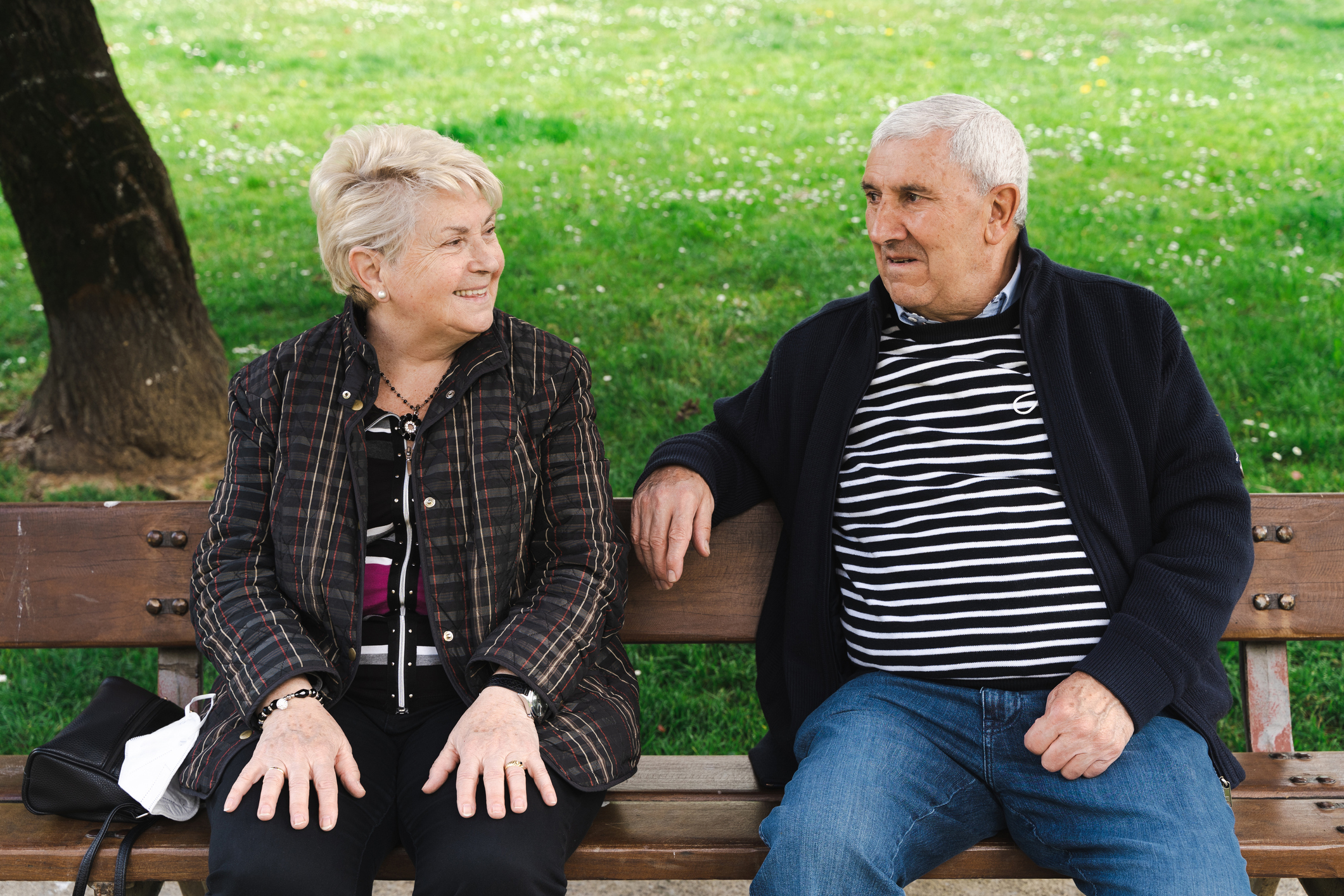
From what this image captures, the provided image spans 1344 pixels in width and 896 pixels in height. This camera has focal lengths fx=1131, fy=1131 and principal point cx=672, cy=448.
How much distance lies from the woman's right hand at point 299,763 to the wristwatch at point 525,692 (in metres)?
0.29

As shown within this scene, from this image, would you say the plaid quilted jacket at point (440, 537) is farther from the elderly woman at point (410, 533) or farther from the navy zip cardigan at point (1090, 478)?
the navy zip cardigan at point (1090, 478)

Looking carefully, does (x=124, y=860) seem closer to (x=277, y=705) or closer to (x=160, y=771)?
(x=160, y=771)

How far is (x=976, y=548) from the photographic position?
2.24m

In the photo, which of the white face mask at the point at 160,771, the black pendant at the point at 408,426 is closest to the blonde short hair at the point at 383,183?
the black pendant at the point at 408,426

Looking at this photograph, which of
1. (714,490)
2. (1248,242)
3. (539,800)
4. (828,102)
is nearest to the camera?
(539,800)

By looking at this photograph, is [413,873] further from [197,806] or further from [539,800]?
[197,806]

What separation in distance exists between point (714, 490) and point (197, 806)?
121 centimetres

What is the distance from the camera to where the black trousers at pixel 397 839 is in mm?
1876

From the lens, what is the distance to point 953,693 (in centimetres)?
221

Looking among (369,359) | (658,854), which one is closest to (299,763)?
(658,854)

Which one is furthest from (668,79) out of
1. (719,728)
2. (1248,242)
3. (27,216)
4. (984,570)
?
(984,570)

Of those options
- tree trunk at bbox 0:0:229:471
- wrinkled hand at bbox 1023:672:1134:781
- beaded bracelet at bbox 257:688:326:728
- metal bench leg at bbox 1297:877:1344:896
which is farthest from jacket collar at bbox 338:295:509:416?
tree trunk at bbox 0:0:229:471

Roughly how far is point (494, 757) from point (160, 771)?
2.23 ft

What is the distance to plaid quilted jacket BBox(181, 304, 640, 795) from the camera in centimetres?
216
